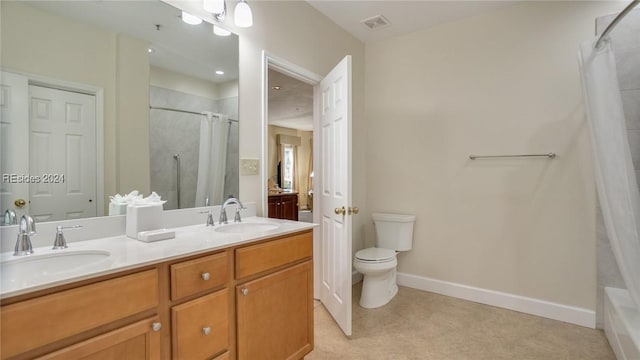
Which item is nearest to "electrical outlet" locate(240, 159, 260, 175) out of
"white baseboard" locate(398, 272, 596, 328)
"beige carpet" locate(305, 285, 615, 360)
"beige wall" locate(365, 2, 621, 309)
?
"beige carpet" locate(305, 285, 615, 360)

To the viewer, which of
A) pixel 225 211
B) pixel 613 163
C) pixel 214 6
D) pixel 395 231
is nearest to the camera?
pixel 613 163

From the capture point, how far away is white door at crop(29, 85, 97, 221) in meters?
1.24

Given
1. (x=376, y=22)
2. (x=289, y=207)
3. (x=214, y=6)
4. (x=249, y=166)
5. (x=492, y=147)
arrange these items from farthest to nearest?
(x=289, y=207) < (x=376, y=22) < (x=492, y=147) < (x=249, y=166) < (x=214, y=6)

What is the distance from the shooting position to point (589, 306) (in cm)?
235

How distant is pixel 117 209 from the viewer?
145 centimetres

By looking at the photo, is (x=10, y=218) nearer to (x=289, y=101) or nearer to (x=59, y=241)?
(x=59, y=241)

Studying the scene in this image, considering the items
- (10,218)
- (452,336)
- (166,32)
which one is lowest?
(452,336)

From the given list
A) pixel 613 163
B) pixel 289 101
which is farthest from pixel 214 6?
pixel 289 101

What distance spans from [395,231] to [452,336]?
1057 millimetres

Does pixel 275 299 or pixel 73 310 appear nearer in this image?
pixel 73 310

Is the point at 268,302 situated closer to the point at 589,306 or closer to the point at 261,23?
the point at 261,23

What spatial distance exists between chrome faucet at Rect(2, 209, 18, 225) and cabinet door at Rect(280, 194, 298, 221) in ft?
16.7

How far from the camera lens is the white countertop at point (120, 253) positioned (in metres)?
0.84

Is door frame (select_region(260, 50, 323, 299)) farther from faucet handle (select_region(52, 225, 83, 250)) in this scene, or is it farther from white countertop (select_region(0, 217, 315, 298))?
faucet handle (select_region(52, 225, 83, 250))
